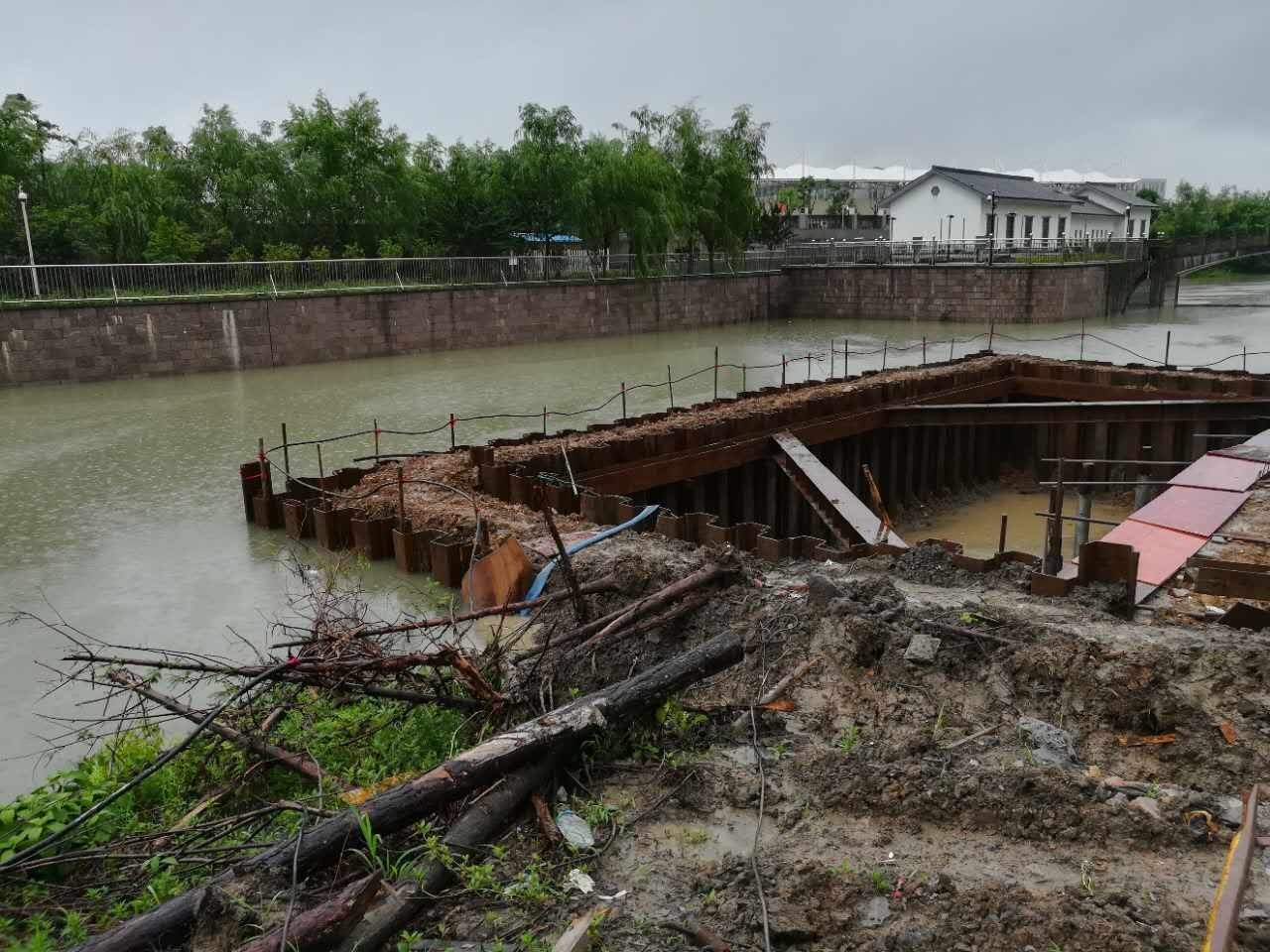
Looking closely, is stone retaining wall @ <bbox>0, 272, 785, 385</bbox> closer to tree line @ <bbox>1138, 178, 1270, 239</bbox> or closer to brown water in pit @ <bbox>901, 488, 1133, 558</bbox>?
brown water in pit @ <bbox>901, 488, 1133, 558</bbox>

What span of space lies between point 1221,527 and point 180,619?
9641mm

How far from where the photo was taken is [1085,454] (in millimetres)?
17453

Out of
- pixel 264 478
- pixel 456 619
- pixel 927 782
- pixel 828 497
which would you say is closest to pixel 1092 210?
pixel 828 497

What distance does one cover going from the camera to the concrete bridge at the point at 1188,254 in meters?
52.2

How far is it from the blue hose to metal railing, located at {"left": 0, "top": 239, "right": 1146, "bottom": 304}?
901 inches

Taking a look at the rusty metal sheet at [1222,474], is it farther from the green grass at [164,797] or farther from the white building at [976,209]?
the white building at [976,209]

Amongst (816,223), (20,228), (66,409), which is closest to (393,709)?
(66,409)

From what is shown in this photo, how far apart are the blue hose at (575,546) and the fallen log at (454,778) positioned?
7.06ft

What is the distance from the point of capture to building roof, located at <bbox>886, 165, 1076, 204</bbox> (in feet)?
194

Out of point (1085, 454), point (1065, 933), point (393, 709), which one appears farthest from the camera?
point (1085, 454)

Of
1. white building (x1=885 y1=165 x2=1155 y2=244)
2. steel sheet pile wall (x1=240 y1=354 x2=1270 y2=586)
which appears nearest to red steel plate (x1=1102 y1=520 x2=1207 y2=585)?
steel sheet pile wall (x1=240 y1=354 x2=1270 y2=586)

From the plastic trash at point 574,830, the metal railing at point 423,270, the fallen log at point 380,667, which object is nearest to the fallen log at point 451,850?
the plastic trash at point 574,830

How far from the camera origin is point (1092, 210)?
2712 inches

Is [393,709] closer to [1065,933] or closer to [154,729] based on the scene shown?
[154,729]
